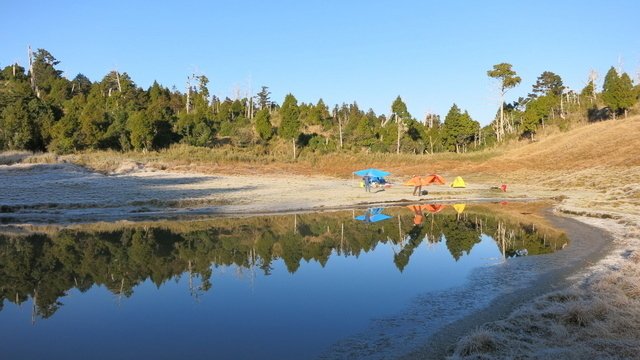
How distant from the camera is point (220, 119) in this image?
92250 millimetres

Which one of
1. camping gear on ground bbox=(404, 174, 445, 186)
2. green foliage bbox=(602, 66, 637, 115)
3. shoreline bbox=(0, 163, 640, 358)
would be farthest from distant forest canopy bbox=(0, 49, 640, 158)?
camping gear on ground bbox=(404, 174, 445, 186)

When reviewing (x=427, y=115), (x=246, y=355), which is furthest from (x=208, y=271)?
(x=427, y=115)

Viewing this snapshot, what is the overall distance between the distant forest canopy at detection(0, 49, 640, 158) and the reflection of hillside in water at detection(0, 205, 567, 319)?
137 feet

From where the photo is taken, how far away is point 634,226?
22047 millimetres

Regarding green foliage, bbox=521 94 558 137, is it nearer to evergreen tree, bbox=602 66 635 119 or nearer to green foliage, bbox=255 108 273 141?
evergreen tree, bbox=602 66 635 119

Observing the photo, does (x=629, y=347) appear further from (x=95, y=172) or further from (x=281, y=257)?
(x=95, y=172)

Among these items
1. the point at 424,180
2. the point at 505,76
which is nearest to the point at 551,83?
the point at 505,76

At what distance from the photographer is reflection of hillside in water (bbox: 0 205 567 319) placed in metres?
16.0

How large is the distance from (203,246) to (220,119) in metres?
73.6

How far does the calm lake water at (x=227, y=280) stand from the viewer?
1014cm

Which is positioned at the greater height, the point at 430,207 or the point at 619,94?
the point at 619,94

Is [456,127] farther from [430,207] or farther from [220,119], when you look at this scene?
[430,207]

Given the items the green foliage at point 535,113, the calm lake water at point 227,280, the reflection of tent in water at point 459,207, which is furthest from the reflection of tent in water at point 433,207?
the green foliage at point 535,113

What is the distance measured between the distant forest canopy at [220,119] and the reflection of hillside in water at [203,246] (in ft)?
137
